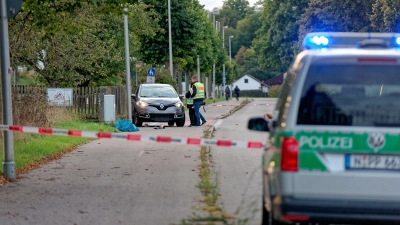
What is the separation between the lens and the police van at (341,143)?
616 cm

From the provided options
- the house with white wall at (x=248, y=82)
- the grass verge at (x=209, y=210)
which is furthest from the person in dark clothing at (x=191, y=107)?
the house with white wall at (x=248, y=82)

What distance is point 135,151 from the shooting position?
17094 mm

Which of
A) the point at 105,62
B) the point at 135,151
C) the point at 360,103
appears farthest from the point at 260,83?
the point at 360,103

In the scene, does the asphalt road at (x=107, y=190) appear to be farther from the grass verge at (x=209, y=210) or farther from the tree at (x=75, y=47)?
the tree at (x=75, y=47)

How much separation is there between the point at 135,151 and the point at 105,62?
890 inches

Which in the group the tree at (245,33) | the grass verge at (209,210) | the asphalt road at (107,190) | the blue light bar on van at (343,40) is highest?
the tree at (245,33)

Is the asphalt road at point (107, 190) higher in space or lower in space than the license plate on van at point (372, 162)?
lower

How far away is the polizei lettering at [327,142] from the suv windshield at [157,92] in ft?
72.4

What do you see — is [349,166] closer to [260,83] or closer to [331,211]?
[331,211]

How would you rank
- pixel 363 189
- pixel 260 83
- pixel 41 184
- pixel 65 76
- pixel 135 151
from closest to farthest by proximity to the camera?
pixel 363 189 < pixel 41 184 < pixel 135 151 < pixel 65 76 < pixel 260 83

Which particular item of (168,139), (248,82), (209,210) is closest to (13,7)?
(168,139)

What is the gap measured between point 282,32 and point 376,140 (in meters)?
73.9

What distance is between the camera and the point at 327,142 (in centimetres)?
618

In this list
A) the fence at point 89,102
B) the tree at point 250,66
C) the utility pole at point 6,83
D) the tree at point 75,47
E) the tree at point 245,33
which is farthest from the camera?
the tree at point 245,33
